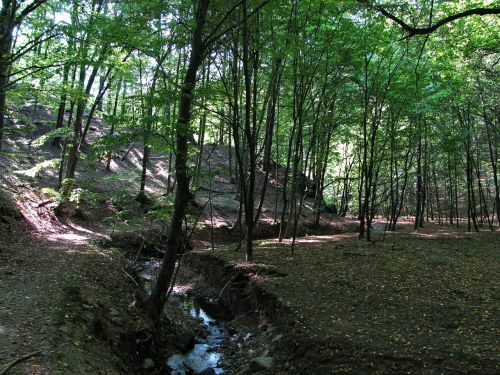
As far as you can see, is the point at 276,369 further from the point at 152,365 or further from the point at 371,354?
the point at 152,365

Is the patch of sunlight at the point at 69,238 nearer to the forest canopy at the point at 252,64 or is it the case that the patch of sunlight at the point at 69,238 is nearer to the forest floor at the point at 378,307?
the forest canopy at the point at 252,64

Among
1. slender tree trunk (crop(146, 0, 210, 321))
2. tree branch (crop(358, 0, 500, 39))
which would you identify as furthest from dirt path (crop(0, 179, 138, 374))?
tree branch (crop(358, 0, 500, 39))

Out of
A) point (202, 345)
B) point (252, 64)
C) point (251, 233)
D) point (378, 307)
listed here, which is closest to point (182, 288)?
point (251, 233)

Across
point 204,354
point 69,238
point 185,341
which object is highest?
point 69,238

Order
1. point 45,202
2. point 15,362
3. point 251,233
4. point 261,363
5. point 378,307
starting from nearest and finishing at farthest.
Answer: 1. point 15,362
2. point 261,363
3. point 378,307
4. point 251,233
5. point 45,202

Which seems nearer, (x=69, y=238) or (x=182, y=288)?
(x=182, y=288)

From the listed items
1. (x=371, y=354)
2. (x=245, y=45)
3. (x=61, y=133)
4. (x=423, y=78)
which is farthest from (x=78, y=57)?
(x=423, y=78)

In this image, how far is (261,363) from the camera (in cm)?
646

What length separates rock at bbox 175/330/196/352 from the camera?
25.4 feet

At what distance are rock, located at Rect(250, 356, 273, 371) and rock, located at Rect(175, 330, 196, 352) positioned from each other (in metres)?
1.82

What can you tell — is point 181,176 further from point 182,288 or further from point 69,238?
point 69,238

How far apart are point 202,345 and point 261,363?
220 cm

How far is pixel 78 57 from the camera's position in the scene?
35.3ft

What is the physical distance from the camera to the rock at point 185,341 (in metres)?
7.74
